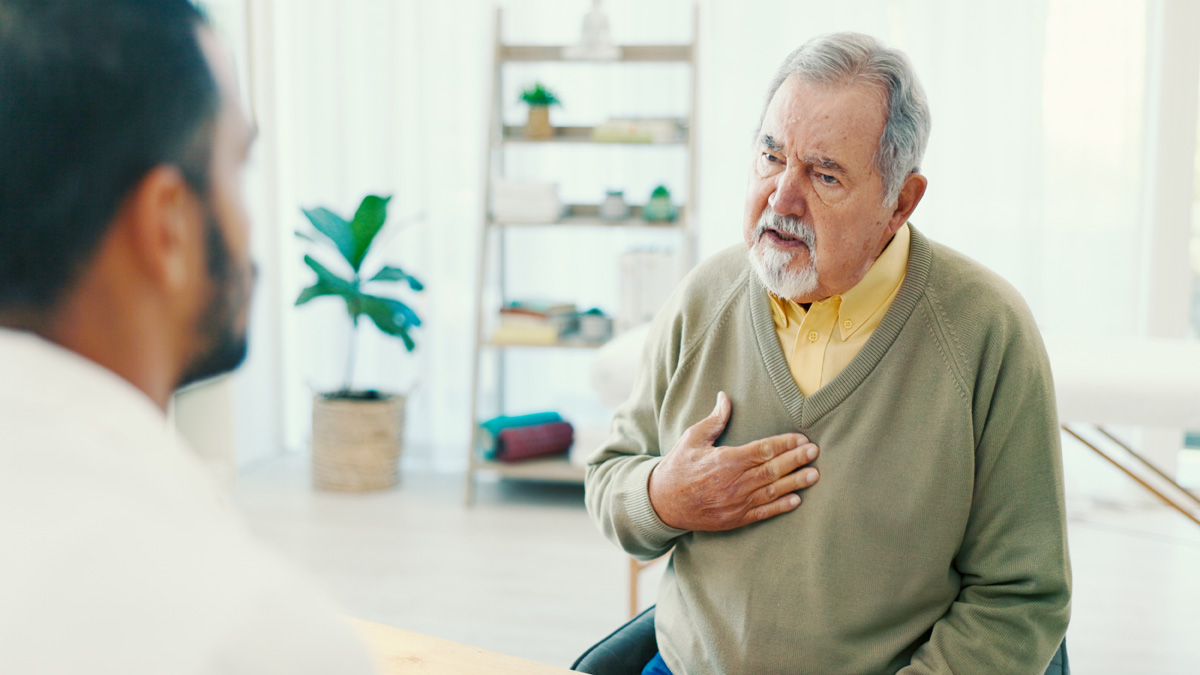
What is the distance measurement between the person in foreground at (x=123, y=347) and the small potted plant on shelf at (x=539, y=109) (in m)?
2.82

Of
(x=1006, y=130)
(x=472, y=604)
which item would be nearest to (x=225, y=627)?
(x=472, y=604)

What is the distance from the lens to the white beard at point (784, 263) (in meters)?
1.22

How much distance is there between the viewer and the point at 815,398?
3.92ft

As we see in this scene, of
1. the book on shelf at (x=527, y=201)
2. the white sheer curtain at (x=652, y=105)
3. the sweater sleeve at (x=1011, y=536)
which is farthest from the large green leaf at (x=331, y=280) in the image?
the sweater sleeve at (x=1011, y=536)

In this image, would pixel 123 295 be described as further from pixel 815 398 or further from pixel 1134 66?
pixel 1134 66

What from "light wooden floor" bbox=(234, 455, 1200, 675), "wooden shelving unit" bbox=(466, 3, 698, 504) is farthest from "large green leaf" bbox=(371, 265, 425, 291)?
"light wooden floor" bbox=(234, 455, 1200, 675)

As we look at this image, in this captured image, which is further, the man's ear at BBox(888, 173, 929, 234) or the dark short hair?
the man's ear at BBox(888, 173, 929, 234)

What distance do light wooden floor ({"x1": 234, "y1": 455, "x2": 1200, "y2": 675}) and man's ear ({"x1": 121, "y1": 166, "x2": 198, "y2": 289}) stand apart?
198cm

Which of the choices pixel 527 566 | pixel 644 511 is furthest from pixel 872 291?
pixel 527 566

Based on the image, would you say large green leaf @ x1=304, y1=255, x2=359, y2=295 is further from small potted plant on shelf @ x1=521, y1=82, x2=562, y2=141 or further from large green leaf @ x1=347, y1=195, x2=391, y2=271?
small potted plant on shelf @ x1=521, y1=82, x2=562, y2=141

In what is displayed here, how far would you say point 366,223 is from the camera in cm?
329

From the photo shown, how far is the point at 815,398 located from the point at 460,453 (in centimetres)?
278

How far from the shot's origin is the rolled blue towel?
3.37 m

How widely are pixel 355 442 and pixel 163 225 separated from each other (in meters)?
3.07
